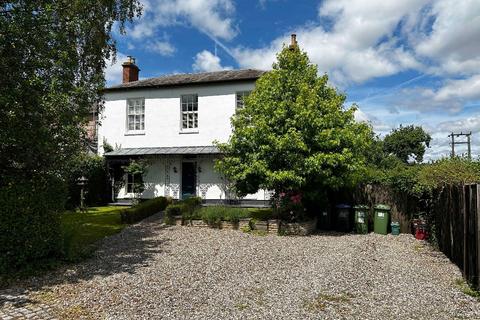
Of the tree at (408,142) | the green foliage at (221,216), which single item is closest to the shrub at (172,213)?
the green foliage at (221,216)

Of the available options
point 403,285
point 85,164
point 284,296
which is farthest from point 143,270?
point 85,164

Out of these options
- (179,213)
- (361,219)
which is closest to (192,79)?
(179,213)

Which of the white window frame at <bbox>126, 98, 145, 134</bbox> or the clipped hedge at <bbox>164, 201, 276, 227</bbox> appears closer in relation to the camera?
the clipped hedge at <bbox>164, 201, 276, 227</bbox>

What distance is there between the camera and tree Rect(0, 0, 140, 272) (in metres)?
7.33

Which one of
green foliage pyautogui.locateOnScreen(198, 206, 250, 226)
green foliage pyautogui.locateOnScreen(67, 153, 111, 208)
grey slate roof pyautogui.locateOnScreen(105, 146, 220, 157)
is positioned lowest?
green foliage pyautogui.locateOnScreen(198, 206, 250, 226)

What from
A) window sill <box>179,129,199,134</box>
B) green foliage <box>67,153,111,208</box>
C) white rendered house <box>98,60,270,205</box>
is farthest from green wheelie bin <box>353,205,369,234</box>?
green foliage <box>67,153,111,208</box>

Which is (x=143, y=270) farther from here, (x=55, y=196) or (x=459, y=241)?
(x=459, y=241)

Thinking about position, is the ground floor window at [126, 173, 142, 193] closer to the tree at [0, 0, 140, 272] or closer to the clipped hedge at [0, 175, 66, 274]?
the tree at [0, 0, 140, 272]

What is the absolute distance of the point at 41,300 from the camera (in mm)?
6105

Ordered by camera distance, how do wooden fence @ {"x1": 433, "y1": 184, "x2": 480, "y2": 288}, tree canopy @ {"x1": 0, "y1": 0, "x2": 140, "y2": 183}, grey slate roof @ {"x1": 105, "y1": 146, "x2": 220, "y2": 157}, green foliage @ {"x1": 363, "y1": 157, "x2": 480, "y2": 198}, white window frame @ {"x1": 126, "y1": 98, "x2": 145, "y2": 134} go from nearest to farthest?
1. wooden fence @ {"x1": 433, "y1": 184, "x2": 480, "y2": 288}
2. tree canopy @ {"x1": 0, "y1": 0, "x2": 140, "y2": 183}
3. green foliage @ {"x1": 363, "y1": 157, "x2": 480, "y2": 198}
4. grey slate roof @ {"x1": 105, "y1": 146, "x2": 220, "y2": 157}
5. white window frame @ {"x1": 126, "y1": 98, "x2": 145, "y2": 134}

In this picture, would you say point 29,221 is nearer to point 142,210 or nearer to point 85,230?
point 85,230

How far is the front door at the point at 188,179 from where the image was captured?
21.8 metres

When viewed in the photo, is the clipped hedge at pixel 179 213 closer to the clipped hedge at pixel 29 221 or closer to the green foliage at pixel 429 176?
the clipped hedge at pixel 29 221

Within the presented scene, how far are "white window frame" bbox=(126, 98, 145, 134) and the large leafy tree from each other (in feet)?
34.1
